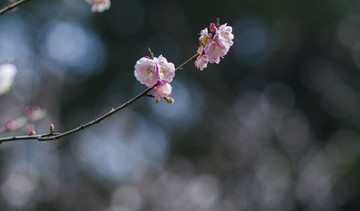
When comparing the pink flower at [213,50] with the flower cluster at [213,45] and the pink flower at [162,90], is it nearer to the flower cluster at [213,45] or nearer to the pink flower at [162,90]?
the flower cluster at [213,45]

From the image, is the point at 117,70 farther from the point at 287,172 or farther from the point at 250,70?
the point at 287,172

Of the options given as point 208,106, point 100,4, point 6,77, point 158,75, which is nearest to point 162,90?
point 158,75

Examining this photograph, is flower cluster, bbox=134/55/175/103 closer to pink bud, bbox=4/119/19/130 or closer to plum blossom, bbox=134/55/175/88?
plum blossom, bbox=134/55/175/88

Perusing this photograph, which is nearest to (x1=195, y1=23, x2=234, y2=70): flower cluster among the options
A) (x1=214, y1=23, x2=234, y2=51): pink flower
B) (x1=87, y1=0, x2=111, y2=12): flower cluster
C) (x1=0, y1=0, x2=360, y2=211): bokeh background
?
(x1=214, y1=23, x2=234, y2=51): pink flower

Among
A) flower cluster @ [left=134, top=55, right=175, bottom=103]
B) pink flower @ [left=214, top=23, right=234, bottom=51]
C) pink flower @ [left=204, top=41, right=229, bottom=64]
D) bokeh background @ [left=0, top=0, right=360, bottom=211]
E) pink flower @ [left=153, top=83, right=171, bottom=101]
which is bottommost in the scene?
pink flower @ [left=153, top=83, right=171, bottom=101]

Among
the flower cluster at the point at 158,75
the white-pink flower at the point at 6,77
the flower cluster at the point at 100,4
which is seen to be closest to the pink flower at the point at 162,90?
the flower cluster at the point at 158,75

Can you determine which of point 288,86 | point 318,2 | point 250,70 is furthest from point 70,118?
point 318,2

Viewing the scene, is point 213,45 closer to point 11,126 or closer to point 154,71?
point 154,71
